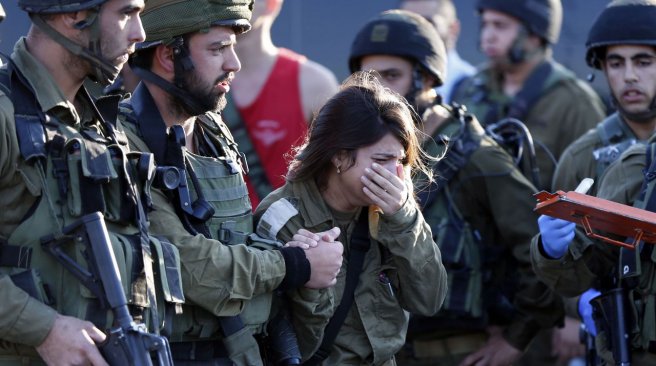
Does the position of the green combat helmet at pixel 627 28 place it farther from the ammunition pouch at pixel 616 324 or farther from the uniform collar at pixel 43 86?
the uniform collar at pixel 43 86

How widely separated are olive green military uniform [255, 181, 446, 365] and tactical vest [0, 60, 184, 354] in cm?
71

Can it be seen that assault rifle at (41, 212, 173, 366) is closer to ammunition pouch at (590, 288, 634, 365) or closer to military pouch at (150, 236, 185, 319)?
military pouch at (150, 236, 185, 319)

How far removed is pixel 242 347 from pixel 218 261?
304 mm

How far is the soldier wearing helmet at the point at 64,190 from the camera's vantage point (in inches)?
140

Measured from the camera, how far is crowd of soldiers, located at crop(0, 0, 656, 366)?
3662 millimetres

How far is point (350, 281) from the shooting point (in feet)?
14.8

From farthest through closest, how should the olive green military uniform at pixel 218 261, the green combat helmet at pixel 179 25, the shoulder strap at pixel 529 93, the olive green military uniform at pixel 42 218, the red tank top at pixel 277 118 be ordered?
the shoulder strap at pixel 529 93
the red tank top at pixel 277 118
the green combat helmet at pixel 179 25
the olive green military uniform at pixel 218 261
the olive green military uniform at pixel 42 218

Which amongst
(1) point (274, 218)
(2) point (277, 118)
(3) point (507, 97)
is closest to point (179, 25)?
(1) point (274, 218)

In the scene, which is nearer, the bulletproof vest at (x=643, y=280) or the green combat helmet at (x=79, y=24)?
the green combat helmet at (x=79, y=24)

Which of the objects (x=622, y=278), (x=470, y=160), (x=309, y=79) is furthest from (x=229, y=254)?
(x=309, y=79)

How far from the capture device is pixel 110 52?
385 centimetres

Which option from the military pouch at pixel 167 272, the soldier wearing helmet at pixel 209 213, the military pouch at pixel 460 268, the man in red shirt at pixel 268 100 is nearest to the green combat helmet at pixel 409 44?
the man in red shirt at pixel 268 100

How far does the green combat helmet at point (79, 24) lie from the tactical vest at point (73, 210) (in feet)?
0.55

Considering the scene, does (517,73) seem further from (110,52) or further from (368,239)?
(110,52)
